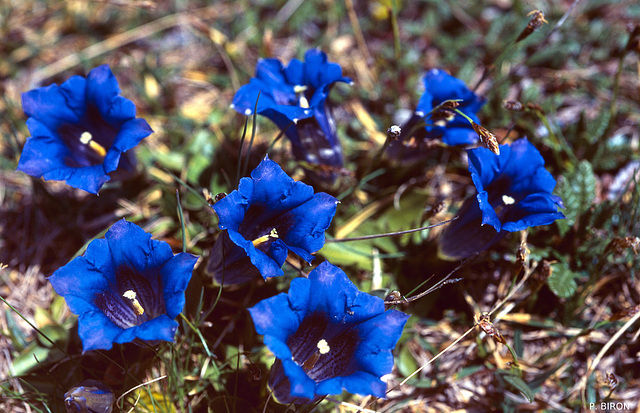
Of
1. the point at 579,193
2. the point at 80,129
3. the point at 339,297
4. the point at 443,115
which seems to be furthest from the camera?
the point at 579,193

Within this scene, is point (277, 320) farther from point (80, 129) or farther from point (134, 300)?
point (80, 129)

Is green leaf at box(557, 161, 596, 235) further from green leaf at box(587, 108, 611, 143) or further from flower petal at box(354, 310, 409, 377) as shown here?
flower petal at box(354, 310, 409, 377)

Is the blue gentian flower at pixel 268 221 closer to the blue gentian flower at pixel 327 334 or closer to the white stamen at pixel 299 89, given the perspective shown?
the blue gentian flower at pixel 327 334

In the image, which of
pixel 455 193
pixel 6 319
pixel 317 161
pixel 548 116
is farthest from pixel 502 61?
pixel 6 319

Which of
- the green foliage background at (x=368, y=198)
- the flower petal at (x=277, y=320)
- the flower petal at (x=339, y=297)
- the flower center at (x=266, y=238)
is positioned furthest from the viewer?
the green foliage background at (x=368, y=198)

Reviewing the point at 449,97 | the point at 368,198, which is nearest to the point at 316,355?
the point at 368,198

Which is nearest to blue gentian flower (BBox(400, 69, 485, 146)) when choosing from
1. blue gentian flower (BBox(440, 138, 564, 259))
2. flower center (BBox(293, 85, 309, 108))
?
blue gentian flower (BBox(440, 138, 564, 259))

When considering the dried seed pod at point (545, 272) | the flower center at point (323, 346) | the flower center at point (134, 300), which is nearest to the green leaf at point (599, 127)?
the dried seed pod at point (545, 272)
